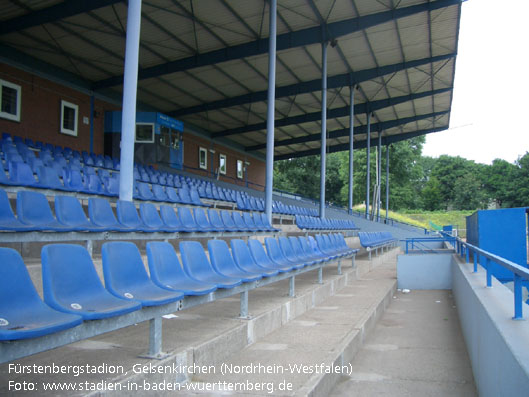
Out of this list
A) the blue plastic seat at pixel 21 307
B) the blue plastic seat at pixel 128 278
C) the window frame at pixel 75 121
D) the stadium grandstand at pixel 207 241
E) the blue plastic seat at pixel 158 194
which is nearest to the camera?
the blue plastic seat at pixel 21 307

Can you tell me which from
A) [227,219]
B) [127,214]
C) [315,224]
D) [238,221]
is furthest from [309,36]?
[127,214]

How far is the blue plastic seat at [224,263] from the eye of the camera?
3848 millimetres

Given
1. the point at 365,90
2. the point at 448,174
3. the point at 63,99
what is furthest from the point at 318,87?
the point at 448,174

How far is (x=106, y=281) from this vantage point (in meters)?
2.56

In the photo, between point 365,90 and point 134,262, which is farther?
point 365,90

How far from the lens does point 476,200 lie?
55.5 m

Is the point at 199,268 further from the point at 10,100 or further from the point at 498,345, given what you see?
the point at 10,100

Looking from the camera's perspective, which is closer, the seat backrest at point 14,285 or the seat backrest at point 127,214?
the seat backrest at point 14,285

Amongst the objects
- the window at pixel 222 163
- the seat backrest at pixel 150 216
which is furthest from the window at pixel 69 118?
the window at pixel 222 163

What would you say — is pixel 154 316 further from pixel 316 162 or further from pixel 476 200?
pixel 476 200

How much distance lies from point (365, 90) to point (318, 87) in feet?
10.9

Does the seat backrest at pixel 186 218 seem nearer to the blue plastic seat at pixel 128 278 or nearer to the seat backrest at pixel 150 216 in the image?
the seat backrest at pixel 150 216

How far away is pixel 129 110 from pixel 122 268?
370 cm

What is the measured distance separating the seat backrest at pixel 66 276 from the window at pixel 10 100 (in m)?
10.9
